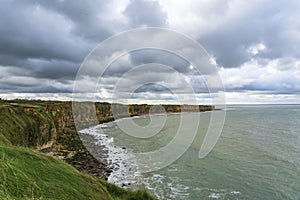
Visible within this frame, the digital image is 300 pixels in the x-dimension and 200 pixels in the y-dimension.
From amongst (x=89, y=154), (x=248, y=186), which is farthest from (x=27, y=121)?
(x=248, y=186)

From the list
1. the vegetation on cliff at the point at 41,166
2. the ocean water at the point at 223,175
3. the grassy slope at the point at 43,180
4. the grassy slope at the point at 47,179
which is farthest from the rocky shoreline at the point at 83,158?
the grassy slope at the point at 47,179

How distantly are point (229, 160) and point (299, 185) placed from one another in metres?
13.3

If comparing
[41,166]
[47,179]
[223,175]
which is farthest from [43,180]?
[223,175]

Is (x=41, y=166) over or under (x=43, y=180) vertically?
over

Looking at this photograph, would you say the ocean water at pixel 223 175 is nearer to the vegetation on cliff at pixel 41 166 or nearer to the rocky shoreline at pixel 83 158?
the rocky shoreline at pixel 83 158

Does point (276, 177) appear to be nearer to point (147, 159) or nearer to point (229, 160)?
point (229, 160)

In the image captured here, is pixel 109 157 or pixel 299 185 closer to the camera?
pixel 299 185

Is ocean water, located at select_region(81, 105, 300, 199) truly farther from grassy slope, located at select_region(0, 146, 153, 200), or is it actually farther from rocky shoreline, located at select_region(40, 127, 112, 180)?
grassy slope, located at select_region(0, 146, 153, 200)

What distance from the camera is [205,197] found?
2548cm

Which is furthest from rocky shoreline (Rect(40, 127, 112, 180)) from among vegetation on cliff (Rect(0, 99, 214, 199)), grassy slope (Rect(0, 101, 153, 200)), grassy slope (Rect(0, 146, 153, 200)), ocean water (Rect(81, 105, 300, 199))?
grassy slope (Rect(0, 146, 153, 200))

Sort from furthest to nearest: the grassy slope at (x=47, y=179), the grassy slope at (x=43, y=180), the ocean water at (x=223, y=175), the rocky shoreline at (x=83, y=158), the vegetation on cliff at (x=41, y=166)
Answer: the rocky shoreline at (x=83, y=158) < the ocean water at (x=223, y=175) < the grassy slope at (x=47, y=179) < the vegetation on cliff at (x=41, y=166) < the grassy slope at (x=43, y=180)

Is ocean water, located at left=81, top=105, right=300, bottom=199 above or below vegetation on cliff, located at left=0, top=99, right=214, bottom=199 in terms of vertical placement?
below

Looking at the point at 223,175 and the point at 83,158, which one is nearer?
the point at 223,175

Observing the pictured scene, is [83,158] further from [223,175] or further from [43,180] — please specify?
[43,180]
